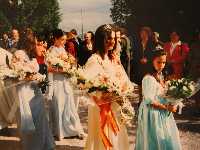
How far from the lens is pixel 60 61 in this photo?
8.83 metres

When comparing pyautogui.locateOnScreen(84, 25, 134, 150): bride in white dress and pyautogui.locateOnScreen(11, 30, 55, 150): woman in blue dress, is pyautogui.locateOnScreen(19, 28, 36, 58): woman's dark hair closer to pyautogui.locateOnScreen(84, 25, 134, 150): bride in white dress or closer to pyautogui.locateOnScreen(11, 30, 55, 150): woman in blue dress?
pyautogui.locateOnScreen(11, 30, 55, 150): woman in blue dress

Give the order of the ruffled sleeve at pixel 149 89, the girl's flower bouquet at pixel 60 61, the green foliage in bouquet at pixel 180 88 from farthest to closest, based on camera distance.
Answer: the girl's flower bouquet at pixel 60 61
the ruffled sleeve at pixel 149 89
the green foliage in bouquet at pixel 180 88

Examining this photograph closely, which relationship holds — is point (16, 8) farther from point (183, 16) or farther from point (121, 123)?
point (121, 123)

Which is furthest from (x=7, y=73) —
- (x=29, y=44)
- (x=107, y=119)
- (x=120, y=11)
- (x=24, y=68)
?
(x=120, y=11)

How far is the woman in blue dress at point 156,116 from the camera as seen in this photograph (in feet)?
21.3

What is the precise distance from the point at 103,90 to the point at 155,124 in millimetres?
973

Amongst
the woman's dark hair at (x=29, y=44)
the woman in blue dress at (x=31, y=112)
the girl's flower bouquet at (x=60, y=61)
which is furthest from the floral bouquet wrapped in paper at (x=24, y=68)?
the girl's flower bouquet at (x=60, y=61)

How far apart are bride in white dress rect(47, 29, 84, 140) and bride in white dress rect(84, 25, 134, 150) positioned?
2.83m

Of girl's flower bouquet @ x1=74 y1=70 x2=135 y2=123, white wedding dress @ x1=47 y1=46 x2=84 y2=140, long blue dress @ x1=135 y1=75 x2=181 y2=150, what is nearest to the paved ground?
white wedding dress @ x1=47 y1=46 x2=84 y2=140

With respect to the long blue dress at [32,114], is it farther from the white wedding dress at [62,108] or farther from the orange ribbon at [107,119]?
the orange ribbon at [107,119]

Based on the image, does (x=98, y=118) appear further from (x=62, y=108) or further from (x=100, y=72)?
(x=62, y=108)

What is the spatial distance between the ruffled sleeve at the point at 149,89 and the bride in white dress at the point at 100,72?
403 mm

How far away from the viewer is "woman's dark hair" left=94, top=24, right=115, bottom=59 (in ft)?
19.6

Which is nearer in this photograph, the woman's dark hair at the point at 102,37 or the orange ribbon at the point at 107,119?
the woman's dark hair at the point at 102,37
